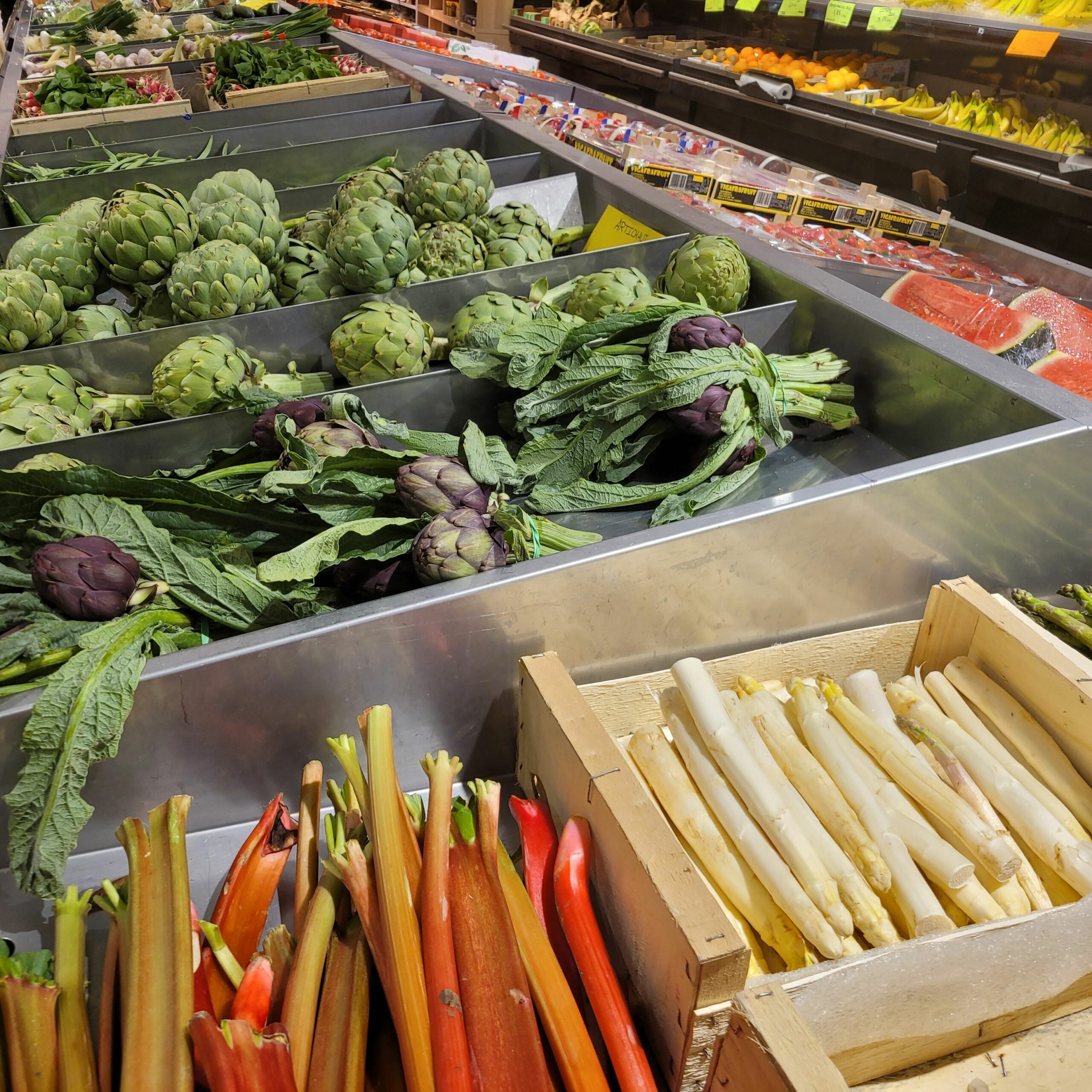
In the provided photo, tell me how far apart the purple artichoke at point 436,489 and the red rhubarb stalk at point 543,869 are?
44cm

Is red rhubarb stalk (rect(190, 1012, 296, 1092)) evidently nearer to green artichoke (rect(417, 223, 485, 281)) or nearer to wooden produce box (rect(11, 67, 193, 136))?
green artichoke (rect(417, 223, 485, 281))

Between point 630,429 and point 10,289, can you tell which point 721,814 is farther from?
point 10,289

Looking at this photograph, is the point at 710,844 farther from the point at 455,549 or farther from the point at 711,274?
the point at 711,274

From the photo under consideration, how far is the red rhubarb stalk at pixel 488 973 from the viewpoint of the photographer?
0.86 metres

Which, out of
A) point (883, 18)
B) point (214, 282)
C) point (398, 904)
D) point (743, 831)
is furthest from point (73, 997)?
point (883, 18)

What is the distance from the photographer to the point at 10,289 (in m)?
1.81

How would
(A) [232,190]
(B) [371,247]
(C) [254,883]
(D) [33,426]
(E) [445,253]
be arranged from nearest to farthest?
1. (C) [254,883]
2. (D) [33,426]
3. (B) [371,247]
4. (E) [445,253]
5. (A) [232,190]

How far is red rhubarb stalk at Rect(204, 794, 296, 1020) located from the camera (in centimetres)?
102

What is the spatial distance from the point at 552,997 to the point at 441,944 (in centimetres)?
14

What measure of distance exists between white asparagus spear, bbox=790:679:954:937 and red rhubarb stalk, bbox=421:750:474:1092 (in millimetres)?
501

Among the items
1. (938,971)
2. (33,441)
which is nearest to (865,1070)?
(938,971)

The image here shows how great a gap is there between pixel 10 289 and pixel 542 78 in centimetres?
377

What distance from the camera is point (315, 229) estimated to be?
2.25 m

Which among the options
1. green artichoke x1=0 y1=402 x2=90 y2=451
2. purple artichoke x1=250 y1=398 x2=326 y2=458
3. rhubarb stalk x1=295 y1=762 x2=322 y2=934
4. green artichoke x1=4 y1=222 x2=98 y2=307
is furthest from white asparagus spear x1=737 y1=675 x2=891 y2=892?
green artichoke x1=4 y1=222 x2=98 y2=307
